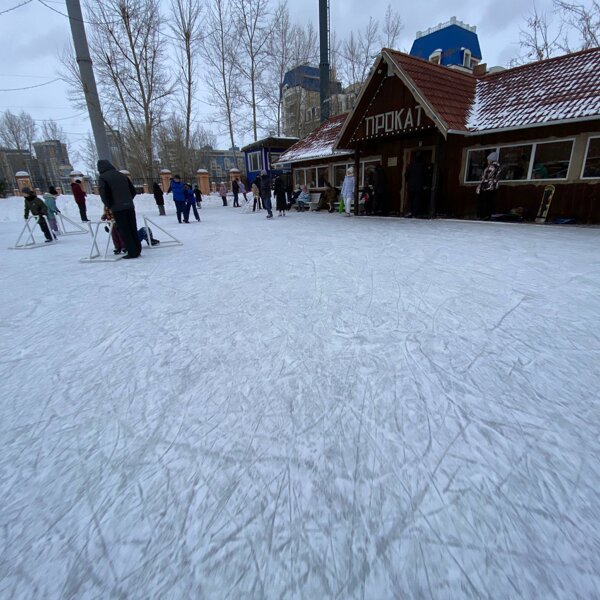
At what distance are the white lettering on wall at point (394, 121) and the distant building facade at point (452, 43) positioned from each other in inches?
1017

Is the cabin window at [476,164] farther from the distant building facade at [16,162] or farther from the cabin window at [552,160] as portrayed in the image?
the distant building facade at [16,162]

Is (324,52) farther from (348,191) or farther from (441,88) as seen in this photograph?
(441,88)

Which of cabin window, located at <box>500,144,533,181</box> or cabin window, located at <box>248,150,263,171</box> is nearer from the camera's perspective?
cabin window, located at <box>500,144,533,181</box>

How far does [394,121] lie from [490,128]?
2522 mm

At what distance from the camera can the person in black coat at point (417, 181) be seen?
9000 millimetres

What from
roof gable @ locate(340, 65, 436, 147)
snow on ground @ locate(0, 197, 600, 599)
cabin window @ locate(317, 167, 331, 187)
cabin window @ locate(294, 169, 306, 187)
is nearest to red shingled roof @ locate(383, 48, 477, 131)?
roof gable @ locate(340, 65, 436, 147)

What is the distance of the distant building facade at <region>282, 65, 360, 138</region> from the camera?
79.4ft

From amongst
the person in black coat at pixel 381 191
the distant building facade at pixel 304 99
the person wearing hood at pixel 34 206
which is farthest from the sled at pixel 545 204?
the distant building facade at pixel 304 99

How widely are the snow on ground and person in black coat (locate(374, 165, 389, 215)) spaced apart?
25.9 feet

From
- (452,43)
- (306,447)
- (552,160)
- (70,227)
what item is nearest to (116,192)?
(306,447)

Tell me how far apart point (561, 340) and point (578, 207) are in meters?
7.48

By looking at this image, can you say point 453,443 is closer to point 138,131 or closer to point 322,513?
point 322,513

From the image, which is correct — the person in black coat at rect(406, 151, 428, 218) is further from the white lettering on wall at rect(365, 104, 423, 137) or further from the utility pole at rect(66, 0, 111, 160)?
the utility pole at rect(66, 0, 111, 160)

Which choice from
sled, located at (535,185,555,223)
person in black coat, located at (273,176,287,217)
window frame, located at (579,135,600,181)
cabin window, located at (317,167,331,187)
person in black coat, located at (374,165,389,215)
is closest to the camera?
window frame, located at (579,135,600,181)
